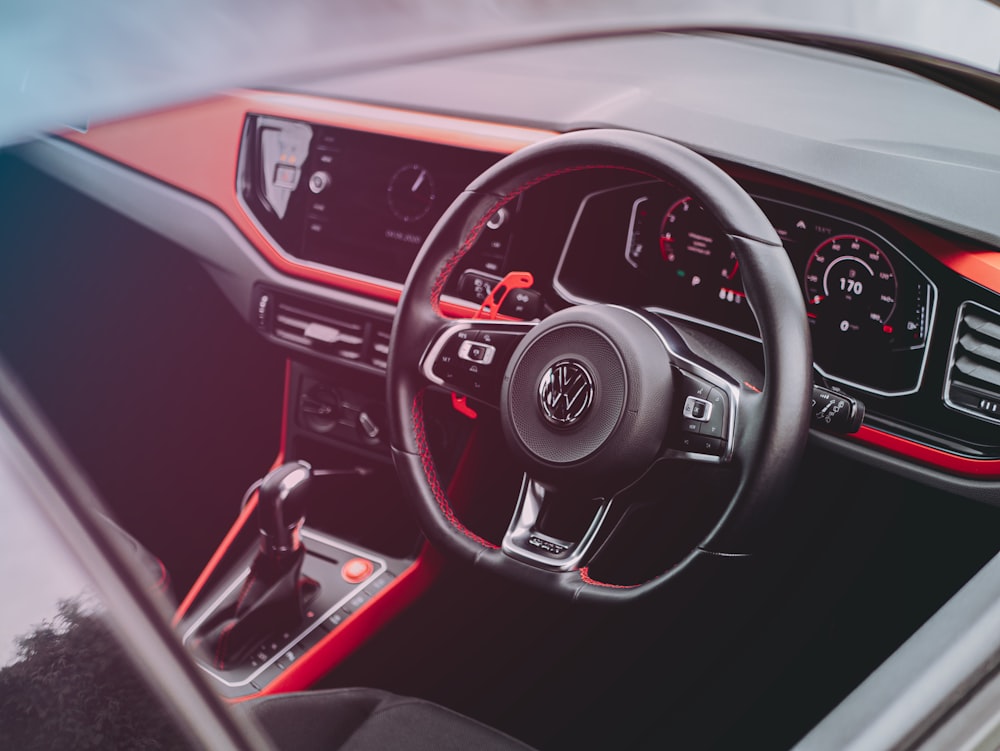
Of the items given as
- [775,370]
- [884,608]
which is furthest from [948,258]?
[884,608]

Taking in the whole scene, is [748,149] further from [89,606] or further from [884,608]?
[89,606]

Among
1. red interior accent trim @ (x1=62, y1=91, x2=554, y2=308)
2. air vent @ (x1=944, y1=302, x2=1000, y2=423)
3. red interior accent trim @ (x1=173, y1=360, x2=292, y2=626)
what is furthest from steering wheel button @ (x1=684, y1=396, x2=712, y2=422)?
red interior accent trim @ (x1=173, y1=360, x2=292, y2=626)

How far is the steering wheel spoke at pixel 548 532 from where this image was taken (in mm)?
1009

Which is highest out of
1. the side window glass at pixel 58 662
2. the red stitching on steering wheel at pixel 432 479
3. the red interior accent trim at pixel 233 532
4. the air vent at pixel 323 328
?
the side window glass at pixel 58 662

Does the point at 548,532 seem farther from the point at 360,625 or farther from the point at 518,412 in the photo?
the point at 360,625

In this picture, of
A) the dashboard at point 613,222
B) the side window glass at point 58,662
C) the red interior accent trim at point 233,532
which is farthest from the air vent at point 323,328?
the side window glass at point 58,662

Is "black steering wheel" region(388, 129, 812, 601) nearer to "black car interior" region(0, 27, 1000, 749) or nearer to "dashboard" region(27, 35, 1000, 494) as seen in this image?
"black car interior" region(0, 27, 1000, 749)

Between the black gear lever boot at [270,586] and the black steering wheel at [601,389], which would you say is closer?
the black steering wheel at [601,389]

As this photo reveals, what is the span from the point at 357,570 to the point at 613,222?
771 mm

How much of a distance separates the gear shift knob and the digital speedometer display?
0.52 m

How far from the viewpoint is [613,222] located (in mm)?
1281

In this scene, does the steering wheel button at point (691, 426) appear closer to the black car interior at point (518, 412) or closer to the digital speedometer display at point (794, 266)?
the black car interior at point (518, 412)

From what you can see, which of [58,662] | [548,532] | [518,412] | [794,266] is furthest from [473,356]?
[58,662]

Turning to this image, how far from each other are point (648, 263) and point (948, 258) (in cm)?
38
